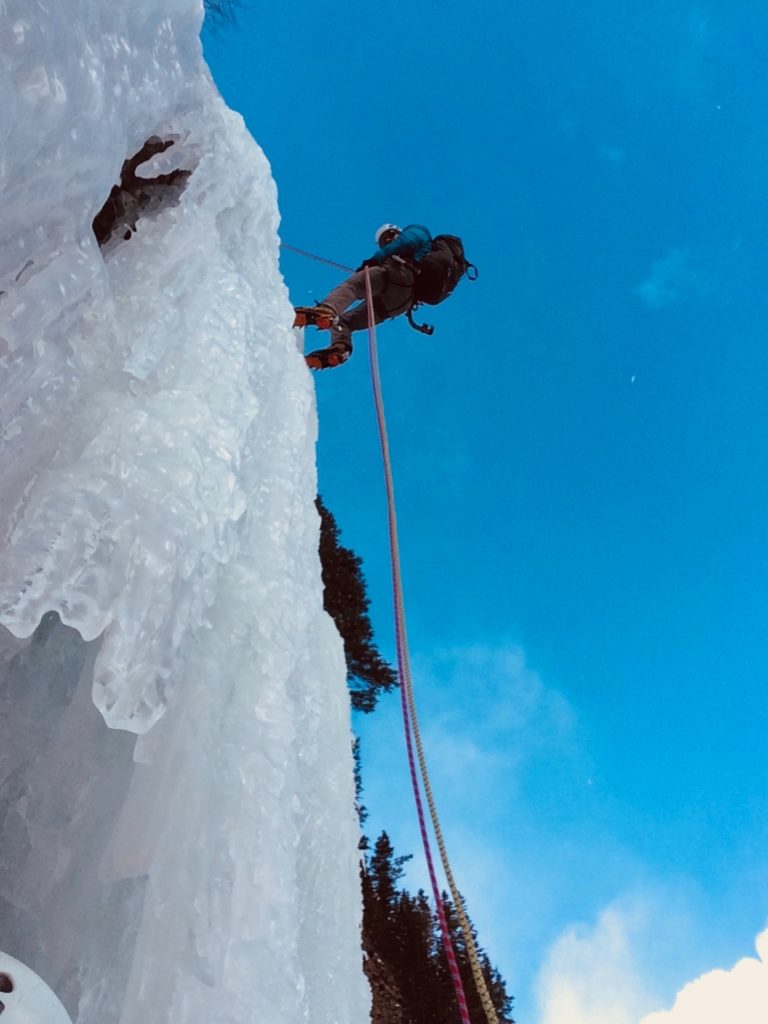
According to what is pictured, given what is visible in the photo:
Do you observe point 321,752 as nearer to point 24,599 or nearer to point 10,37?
point 24,599

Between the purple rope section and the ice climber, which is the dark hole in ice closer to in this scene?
the purple rope section

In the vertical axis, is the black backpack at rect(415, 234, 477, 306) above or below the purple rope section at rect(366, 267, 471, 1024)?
above

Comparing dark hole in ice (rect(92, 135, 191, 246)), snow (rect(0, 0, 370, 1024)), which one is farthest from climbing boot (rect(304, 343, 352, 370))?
snow (rect(0, 0, 370, 1024))

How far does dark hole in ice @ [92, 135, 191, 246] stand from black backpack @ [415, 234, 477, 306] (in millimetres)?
4084

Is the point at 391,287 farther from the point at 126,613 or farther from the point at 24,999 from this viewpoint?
the point at 24,999

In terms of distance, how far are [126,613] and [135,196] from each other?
1606 mm

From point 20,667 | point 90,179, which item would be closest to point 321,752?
point 20,667

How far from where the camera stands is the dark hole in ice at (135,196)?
2.37m

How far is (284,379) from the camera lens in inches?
127

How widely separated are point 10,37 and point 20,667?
120 centimetres

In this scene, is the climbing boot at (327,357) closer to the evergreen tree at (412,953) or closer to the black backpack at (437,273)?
the black backpack at (437,273)

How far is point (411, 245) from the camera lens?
6414 mm

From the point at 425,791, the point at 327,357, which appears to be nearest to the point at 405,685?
the point at 425,791

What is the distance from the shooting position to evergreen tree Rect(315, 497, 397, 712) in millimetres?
9258
